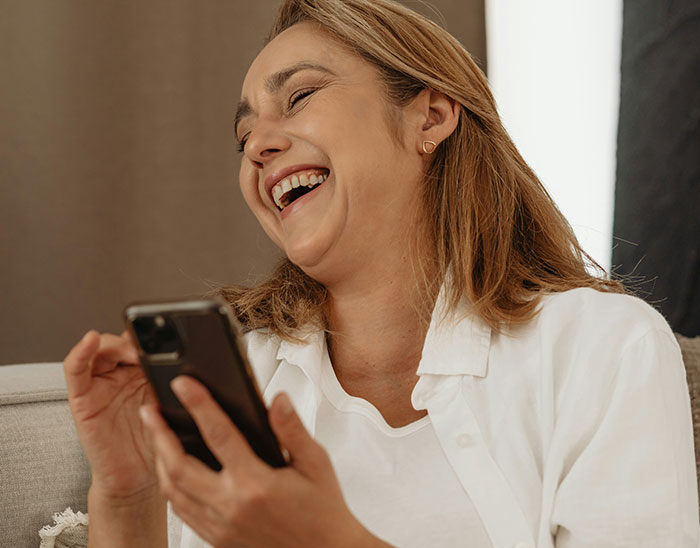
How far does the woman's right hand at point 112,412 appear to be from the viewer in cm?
76

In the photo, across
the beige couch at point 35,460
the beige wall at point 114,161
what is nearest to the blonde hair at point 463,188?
the beige couch at point 35,460

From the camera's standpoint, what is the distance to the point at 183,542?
105cm

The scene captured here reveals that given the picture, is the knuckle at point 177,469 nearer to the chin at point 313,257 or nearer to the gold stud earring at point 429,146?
the chin at point 313,257

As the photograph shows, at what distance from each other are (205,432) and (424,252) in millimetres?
676

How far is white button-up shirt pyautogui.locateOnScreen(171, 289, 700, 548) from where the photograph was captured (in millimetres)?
830

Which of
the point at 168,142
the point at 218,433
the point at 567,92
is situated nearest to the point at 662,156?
the point at 567,92

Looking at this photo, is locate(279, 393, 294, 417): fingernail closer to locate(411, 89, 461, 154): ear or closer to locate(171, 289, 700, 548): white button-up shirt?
locate(171, 289, 700, 548): white button-up shirt

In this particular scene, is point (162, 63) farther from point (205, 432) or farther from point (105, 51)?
point (205, 432)

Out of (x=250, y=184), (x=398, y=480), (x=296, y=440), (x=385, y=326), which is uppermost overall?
(x=250, y=184)

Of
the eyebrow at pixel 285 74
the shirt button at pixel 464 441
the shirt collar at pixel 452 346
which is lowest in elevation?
the shirt button at pixel 464 441

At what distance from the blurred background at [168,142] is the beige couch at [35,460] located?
1.01 metres

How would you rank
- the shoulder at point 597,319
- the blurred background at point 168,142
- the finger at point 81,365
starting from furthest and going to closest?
the blurred background at point 168,142
the shoulder at point 597,319
the finger at point 81,365

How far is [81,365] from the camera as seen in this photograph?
0.75m

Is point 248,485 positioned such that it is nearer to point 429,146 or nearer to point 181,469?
point 181,469
